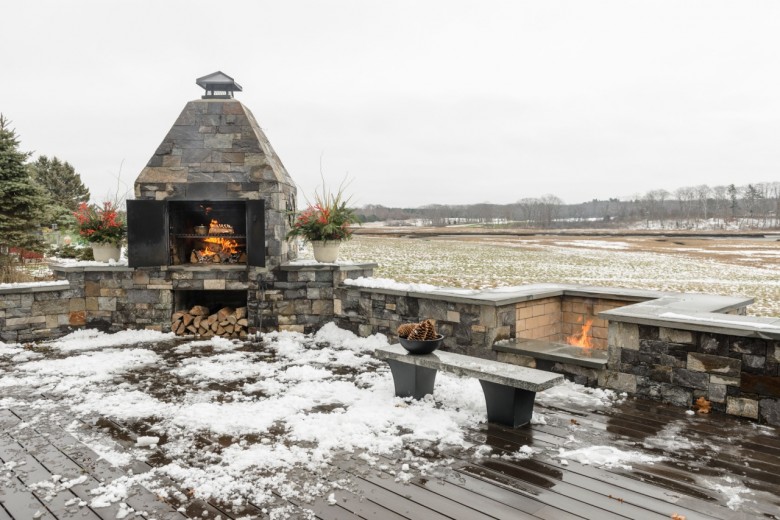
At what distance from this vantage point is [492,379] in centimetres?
388

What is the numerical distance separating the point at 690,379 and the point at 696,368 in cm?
11

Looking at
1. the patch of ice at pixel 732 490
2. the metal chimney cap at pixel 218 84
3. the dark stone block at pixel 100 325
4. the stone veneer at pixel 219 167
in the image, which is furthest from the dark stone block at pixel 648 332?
the dark stone block at pixel 100 325

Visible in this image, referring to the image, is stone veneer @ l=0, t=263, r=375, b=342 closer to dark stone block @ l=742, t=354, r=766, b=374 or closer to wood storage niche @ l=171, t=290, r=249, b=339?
wood storage niche @ l=171, t=290, r=249, b=339

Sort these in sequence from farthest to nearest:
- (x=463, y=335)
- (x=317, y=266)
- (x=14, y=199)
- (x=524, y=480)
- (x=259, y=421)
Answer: (x=14, y=199) → (x=317, y=266) → (x=463, y=335) → (x=259, y=421) → (x=524, y=480)

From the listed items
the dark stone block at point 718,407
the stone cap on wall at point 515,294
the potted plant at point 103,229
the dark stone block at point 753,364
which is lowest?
the dark stone block at point 718,407

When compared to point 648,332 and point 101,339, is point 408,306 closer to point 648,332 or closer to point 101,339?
point 648,332

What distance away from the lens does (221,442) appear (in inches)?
142

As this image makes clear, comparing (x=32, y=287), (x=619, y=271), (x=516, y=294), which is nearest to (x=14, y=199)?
(x=32, y=287)

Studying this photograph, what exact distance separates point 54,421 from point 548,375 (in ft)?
12.9

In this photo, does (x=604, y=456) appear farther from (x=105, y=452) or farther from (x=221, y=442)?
(x=105, y=452)

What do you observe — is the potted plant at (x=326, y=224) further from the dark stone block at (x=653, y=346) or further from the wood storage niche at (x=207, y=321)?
the dark stone block at (x=653, y=346)

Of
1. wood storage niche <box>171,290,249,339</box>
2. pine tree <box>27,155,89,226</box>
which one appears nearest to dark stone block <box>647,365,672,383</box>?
wood storage niche <box>171,290,249,339</box>

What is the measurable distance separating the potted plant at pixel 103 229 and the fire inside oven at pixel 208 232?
91 cm

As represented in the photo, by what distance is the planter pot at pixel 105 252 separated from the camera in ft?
25.5
